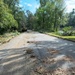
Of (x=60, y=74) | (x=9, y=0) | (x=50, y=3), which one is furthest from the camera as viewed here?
(x=50, y=3)

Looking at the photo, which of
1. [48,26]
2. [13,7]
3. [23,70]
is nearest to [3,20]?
[23,70]

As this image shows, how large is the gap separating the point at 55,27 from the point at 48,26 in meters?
4.67

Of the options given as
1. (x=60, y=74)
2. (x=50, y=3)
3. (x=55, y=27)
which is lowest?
(x=55, y=27)

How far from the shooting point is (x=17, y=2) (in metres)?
61.0

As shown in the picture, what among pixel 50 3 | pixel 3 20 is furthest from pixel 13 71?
pixel 50 3

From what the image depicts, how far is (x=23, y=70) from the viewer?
6594 mm

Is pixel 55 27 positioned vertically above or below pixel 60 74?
below

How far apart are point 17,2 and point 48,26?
19064 mm

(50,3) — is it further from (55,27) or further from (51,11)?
(55,27)

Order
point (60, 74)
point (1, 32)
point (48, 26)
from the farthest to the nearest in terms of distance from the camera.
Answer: point (48, 26) < point (1, 32) < point (60, 74)

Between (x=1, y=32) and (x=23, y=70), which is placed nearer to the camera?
(x=23, y=70)

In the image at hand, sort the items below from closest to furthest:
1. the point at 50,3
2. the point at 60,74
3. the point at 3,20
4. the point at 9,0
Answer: the point at 60,74, the point at 3,20, the point at 9,0, the point at 50,3

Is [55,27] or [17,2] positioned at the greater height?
[17,2]

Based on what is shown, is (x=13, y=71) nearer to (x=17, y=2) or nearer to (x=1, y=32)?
(x=1, y=32)
